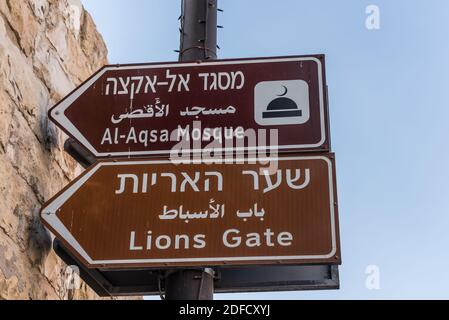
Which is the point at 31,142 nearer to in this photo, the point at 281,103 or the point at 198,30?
the point at 198,30

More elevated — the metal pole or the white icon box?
the metal pole

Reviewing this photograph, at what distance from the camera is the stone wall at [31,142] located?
11.0 ft

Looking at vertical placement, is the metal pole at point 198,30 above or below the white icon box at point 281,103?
above

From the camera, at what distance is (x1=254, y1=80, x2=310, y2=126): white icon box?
3.35 meters

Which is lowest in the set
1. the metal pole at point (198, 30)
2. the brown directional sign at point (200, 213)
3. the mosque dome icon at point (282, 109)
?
the brown directional sign at point (200, 213)

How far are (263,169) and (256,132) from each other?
0.21 metres

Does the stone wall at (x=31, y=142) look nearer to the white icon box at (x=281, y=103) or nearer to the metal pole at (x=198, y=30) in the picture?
the metal pole at (x=198, y=30)

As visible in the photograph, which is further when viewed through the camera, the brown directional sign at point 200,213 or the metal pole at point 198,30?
the metal pole at point 198,30

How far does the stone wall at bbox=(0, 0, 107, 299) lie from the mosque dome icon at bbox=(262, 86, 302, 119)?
1.14 m

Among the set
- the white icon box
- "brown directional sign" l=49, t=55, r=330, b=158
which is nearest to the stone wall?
"brown directional sign" l=49, t=55, r=330, b=158

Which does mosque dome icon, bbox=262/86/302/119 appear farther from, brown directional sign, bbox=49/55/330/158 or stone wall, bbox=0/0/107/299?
stone wall, bbox=0/0/107/299

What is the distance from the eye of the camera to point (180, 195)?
10.3ft

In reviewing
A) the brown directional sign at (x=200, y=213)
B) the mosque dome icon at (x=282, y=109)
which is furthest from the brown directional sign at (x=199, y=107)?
the brown directional sign at (x=200, y=213)

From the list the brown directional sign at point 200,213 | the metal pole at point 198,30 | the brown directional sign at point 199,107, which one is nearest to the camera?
the brown directional sign at point 200,213
